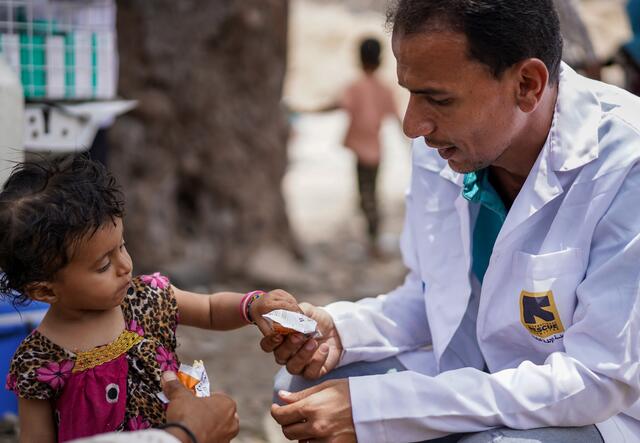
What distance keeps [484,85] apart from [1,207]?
3.74ft

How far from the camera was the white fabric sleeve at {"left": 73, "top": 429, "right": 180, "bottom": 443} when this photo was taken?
5.09 feet

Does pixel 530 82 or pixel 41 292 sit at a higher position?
pixel 530 82

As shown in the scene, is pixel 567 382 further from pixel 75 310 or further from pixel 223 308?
pixel 75 310

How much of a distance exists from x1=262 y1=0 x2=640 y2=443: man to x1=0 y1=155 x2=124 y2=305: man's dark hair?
621mm

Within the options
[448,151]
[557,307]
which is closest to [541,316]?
[557,307]

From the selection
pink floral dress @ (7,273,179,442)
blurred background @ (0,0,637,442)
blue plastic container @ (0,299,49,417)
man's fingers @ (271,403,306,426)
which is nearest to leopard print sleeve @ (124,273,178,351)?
pink floral dress @ (7,273,179,442)

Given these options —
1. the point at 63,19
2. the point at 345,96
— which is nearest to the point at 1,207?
the point at 63,19

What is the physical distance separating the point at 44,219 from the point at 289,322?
645 mm

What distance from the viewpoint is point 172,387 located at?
202cm

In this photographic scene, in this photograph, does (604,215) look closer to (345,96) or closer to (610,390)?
(610,390)

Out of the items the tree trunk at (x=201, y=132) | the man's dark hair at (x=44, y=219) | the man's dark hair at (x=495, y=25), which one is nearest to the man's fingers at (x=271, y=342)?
the man's dark hair at (x=44, y=219)

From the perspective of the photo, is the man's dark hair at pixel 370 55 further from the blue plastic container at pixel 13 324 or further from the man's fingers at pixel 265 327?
the man's fingers at pixel 265 327

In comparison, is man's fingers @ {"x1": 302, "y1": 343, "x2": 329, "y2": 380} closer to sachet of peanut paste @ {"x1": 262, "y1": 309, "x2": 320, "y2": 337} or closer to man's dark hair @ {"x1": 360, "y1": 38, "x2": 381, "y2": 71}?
sachet of peanut paste @ {"x1": 262, "y1": 309, "x2": 320, "y2": 337}

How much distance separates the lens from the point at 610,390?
1991 millimetres
